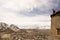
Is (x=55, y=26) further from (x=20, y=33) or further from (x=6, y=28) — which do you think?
(x=6, y=28)

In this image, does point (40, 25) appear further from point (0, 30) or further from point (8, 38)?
point (0, 30)

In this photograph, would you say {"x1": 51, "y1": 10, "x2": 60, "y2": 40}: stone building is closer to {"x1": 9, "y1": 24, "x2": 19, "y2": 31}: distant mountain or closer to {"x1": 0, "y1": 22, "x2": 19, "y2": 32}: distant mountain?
{"x1": 9, "y1": 24, "x2": 19, "y2": 31}: distant mountain

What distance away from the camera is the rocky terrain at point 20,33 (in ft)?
44.8

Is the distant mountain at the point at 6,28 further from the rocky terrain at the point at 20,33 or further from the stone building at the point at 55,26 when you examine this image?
the stone building at the point at 55,26

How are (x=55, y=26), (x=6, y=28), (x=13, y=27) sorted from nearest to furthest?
(x=55, y=26) < (x=13, y=27) < (x=6, y=28)

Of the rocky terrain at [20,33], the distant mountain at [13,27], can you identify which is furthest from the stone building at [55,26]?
the distant mountain at [13,27]

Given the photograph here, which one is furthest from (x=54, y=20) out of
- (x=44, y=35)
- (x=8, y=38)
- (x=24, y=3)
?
(x=8, y=38)

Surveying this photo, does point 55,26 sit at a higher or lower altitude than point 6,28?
higher

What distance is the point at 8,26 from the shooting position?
49.4ft

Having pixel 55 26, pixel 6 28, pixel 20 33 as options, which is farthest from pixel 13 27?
pixel 55 26

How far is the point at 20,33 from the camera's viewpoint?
15078 mm

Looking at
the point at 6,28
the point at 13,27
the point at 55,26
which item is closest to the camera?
the point at 55,26

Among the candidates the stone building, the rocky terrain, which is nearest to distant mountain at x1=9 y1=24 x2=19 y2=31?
the rocky terrain

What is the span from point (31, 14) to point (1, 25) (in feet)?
12.3
